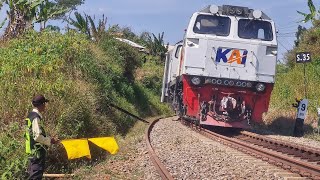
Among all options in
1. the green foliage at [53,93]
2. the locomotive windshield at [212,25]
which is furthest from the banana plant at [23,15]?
the locomotive windshield at [212,25]

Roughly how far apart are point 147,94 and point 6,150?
20.6m

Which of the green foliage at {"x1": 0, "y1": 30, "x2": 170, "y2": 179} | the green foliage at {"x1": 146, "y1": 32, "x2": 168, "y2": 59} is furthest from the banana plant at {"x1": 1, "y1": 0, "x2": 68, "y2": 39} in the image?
the green foliage at {"x1": 146, "y1": 32, "x2": 168, "y2": 59}

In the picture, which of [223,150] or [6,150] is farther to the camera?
[223,150]

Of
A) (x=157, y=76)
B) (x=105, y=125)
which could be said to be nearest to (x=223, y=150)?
(x=105, y=125)

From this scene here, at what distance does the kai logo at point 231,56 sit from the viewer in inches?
488

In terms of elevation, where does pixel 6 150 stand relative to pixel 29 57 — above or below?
below

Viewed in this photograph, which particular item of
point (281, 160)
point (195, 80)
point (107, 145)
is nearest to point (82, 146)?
point (107, 145)

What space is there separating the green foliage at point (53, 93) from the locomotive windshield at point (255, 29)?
4.44 meters

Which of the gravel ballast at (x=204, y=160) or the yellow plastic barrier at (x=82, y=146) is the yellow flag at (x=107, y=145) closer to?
the yellow plastic barrier at (x=82, y=146)

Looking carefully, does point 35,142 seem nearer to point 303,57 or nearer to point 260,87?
point 260,87

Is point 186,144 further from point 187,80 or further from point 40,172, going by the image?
point 40,172

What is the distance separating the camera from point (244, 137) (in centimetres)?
1257

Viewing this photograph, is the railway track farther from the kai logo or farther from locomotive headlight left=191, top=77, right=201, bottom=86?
the kai logo

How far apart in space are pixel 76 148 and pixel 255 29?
6636 mm
